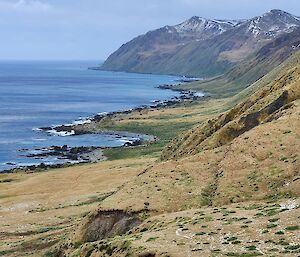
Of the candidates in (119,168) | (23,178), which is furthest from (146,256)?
(23,178)

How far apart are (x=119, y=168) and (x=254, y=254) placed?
85.1 meters

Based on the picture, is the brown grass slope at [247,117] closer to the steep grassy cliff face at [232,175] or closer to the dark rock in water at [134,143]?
the steep grassy cliff face at [232,175]

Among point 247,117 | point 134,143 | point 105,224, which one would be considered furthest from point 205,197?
point 134,143

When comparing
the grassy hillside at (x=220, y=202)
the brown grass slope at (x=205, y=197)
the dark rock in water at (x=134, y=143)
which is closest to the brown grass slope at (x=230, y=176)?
the brown grass slope at (x=205, y=197)

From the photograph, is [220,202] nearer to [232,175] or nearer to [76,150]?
[232,175]

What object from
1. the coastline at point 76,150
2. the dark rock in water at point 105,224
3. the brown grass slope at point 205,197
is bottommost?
the coastline at point 76,150

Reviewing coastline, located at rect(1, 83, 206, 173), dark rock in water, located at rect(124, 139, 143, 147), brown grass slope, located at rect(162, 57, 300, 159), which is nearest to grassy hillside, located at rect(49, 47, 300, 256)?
brown grass slope, located at rect(162, 57, 300, 159)

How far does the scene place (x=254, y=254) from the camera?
3158 centimetres

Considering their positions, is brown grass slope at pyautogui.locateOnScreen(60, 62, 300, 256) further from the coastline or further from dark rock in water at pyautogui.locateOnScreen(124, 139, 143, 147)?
dark rock in water at pyautogui.locateOnScreen(124, 139, 143, 147)

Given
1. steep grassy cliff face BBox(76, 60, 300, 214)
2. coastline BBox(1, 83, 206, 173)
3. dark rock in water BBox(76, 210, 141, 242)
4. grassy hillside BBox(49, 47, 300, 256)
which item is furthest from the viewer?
coastline BBox(1, 83, 206, 173)

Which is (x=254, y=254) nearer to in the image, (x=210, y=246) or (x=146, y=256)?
(x=210, y=246)

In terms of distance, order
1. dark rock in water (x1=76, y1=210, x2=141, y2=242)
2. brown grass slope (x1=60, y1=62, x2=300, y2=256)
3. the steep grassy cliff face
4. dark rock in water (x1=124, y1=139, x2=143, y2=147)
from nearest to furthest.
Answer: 1. brown grass slope (x1=60, y1=62, x2=300, y2=256)
2. dark rock in water (x1=76, y1=210, x2=141, y2=242)
3. the steep grassy cliff face
4. dark rock in water (x1=124, y1=139, x2=143, y2=147)

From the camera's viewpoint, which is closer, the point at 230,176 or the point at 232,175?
the point at 230,176

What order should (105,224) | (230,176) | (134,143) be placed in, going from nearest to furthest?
(105,224) → (230,176) → (134,143)
